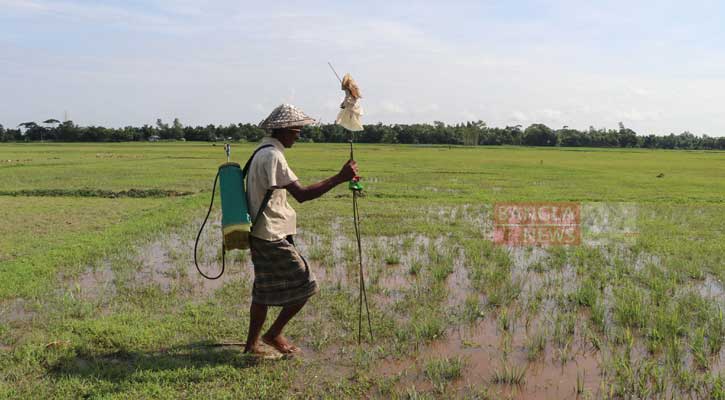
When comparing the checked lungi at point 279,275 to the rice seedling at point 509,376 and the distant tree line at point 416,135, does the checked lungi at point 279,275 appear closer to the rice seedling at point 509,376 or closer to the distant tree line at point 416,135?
the rice seedling at point 509,376

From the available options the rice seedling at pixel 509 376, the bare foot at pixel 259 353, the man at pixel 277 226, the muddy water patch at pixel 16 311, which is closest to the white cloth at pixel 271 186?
the man at pixel 277 226

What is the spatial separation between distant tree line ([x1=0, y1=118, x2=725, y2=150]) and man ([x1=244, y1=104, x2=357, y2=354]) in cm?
7785

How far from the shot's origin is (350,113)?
4383 mm

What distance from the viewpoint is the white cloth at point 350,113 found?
436 cm

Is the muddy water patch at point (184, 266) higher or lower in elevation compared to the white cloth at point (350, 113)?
lower

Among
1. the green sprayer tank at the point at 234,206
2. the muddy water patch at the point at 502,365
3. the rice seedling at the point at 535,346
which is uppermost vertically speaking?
the green sprayer tank at the point at 234,206

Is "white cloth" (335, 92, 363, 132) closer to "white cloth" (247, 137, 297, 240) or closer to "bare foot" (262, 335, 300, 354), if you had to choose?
"white cloth" (247, 137, 297, 240)

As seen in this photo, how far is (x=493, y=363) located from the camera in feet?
14.1

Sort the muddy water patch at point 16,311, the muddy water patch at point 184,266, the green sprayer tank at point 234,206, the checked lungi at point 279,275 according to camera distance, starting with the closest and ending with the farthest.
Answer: the green sprayer tank at point 234,206 → the checked lungi at point 279,275 → the muddy water patch at point 16,311 → the muddy water patch at point 184,266

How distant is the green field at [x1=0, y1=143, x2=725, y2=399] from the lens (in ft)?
12.8

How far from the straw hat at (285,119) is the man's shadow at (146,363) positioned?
1865 mm

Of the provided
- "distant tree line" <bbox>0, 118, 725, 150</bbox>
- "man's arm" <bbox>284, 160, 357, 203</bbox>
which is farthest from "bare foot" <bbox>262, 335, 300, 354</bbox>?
"distant tree line" <bbox>0, 118, 725, 150</bbox>

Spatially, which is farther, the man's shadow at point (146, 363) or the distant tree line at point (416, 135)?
the distant tree line at point (416, 135)

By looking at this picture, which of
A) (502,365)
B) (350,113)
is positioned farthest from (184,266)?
(502,365)
